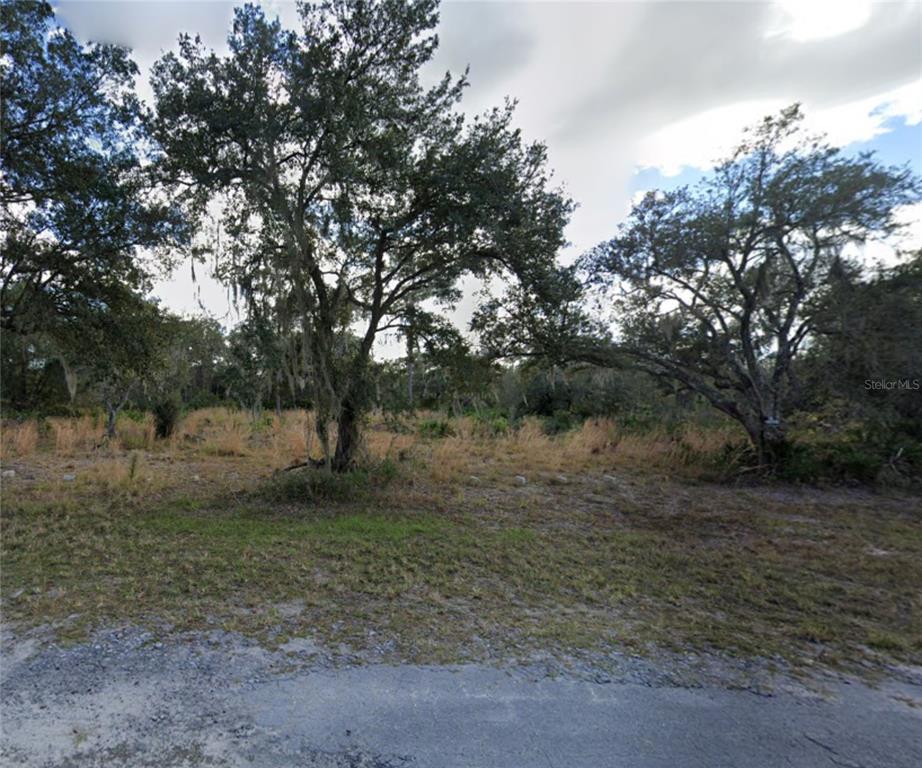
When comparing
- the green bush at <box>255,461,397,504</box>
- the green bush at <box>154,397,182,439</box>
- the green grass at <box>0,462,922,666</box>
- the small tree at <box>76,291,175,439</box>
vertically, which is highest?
the small tree at <box>76,291,175,439</box>

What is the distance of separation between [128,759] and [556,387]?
18.3 meters

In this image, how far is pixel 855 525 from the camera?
22.5ft

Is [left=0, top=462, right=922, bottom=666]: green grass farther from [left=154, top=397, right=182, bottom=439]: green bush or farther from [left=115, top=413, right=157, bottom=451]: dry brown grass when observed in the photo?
[left=154, top=397, right=182, bottom=439]: green bush

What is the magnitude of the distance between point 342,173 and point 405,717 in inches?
232

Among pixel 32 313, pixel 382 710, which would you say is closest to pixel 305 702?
pixel 382 710

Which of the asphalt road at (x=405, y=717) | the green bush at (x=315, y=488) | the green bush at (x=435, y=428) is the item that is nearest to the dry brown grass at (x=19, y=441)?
the green bush at (x=315, y=488)

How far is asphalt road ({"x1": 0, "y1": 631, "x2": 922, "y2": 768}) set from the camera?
2279 mm

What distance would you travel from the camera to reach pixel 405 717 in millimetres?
2533

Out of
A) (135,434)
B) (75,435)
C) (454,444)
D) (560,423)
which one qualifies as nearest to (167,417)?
(135,434)

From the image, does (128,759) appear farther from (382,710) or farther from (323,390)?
(323,390)

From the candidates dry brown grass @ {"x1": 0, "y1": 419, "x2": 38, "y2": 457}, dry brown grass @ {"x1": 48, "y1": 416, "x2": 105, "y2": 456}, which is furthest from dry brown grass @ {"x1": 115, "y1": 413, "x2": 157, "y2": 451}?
dry brown grass @ {"x1": 0, "y1": 419, "x2": 38, "y2": 457}

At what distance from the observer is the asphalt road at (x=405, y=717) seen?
7.48ft

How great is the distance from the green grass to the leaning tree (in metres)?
2.07

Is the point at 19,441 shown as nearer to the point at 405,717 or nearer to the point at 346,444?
the point at 346,444
